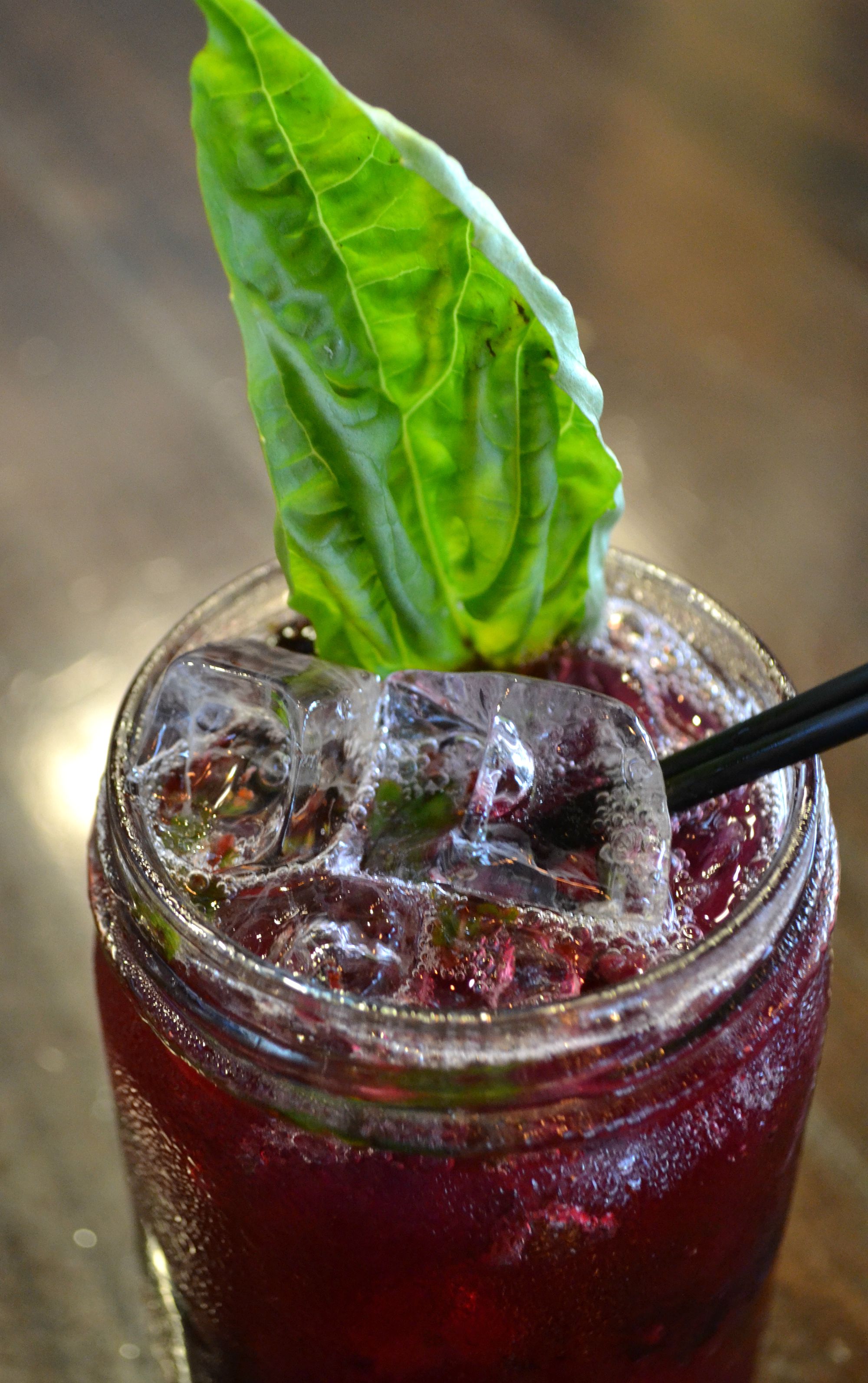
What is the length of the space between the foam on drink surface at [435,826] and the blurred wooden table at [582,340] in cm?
43

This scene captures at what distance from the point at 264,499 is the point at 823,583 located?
1.90 ft

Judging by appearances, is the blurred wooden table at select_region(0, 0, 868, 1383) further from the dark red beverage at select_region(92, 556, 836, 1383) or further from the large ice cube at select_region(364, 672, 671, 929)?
the large ice cube at select_region(364, 672, 671, 929)

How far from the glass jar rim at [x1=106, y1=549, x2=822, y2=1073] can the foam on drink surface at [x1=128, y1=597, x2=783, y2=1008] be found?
0.6 inches

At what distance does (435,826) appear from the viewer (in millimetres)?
673

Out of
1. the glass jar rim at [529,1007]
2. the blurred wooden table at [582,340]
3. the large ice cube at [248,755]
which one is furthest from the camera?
the blurred wooden table at [582,340]

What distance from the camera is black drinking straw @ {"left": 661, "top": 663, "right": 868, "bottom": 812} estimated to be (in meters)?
0.60

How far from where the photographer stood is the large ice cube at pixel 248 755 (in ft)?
2.21

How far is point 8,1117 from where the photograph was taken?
1.01 meters

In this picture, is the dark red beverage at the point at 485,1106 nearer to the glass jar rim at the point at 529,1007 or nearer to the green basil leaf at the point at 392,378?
the glass jar rim at the point at 529,1007

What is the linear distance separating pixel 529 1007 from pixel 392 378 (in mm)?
295

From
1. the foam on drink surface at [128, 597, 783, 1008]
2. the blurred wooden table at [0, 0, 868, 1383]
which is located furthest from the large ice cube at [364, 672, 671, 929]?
the blurred wooden table at [0, 0, 868, 1383]

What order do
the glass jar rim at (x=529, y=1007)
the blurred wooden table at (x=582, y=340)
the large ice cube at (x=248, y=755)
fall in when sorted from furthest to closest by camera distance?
the blurred wooden table at (x=582, y=340) < the large ice cube at (x=248, y=755) < the glass jar rim at (x=529, y=1007)

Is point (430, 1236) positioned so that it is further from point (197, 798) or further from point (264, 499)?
point (264, 499)

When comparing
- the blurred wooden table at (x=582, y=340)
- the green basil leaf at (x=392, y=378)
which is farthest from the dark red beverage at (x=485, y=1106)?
the blurred wooden table at (x=582, y=340)
